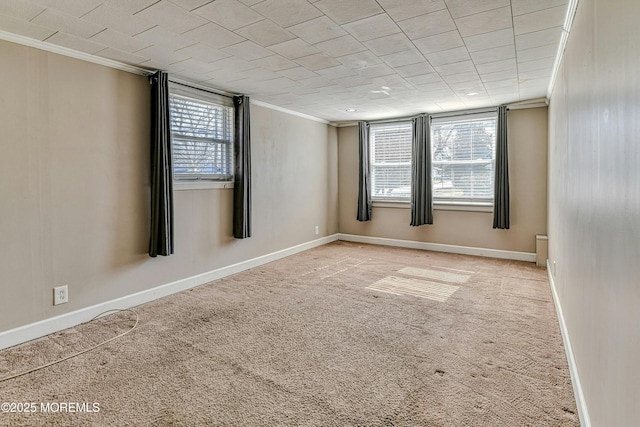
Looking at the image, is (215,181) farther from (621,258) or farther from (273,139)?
(621,258)

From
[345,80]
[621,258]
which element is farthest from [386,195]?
[621,258]

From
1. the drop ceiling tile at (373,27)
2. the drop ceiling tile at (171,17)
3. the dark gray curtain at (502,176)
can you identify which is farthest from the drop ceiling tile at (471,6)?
the dark gray curtain at (502,176)

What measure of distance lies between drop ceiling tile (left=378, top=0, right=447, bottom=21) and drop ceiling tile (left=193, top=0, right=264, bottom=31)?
83cm

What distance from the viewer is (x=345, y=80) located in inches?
145

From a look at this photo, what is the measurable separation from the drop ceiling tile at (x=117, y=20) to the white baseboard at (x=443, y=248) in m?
4.87

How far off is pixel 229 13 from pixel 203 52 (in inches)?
30.2

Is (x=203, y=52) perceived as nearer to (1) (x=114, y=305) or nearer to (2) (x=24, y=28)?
(2) (x=24, y=28)

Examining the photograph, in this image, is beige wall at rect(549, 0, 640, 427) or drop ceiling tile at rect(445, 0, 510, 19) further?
drop ceiling tile at rect(445, 0, 510, 19)

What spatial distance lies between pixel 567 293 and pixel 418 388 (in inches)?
54.7

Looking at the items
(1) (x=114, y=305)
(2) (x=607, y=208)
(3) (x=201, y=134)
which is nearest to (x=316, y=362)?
(2) (x=607, y=208)

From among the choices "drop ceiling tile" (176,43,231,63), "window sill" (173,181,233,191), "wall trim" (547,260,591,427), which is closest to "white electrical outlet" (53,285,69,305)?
"window sill" (173,181,233,191)

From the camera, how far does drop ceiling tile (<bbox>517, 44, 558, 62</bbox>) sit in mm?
→ 2807

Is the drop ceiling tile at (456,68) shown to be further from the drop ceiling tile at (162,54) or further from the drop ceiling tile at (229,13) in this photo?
the drop ceiling tile at (162,54)

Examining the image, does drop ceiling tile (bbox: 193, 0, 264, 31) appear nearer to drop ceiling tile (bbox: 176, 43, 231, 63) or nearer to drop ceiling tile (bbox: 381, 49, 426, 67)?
drop ceiling tile (bbox: 176, 43, 231, 63)
